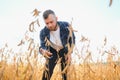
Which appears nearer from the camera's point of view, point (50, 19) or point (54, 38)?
point (50, 19)

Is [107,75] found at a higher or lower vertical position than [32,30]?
lower

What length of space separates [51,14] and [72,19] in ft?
4.98

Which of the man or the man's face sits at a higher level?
the man's face

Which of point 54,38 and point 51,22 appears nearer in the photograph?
point 51,22

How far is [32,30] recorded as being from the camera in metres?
1.48

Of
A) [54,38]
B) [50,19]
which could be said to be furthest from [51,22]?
[54,38]

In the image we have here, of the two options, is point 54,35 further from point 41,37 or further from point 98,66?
point 98,66

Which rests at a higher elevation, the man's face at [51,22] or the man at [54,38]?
the man's face at [51,22]

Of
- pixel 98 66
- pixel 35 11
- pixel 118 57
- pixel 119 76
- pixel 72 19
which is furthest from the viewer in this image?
pixel 98 66

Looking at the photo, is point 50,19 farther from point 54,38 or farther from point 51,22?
point 54,38

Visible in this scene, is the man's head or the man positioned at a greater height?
the man's head

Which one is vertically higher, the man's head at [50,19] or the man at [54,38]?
the man's head at [50,19]

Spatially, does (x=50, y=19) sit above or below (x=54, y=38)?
above

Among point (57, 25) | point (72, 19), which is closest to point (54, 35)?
point (57, 25)
